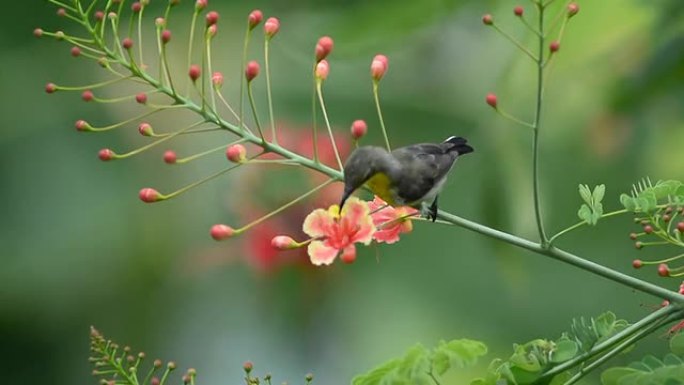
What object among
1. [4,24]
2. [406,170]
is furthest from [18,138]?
[406,170]

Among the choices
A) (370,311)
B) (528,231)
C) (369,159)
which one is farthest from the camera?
(370,311)

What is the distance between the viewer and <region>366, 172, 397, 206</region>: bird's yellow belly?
1.27 m

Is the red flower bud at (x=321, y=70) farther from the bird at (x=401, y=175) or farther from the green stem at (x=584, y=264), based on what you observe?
the green stem at (x=584, y=264)

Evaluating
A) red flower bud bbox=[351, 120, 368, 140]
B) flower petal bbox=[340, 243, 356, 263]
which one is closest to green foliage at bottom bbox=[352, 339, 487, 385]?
flower petal bbox=[340, 243, 356, 263]

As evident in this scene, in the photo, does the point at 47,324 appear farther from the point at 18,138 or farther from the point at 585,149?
the point at 585,149

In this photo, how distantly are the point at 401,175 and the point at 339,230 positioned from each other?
9 centimetres

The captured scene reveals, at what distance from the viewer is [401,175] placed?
1.28 metres

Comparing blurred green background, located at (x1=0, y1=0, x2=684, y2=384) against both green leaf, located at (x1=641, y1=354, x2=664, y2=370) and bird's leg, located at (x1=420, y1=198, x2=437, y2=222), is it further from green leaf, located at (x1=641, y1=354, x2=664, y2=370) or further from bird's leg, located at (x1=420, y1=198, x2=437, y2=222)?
green leaf, located at (x1=641, y1=354, x2=664, y2=370)

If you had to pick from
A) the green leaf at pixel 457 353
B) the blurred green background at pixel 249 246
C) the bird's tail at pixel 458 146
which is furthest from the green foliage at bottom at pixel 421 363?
the blurred green background at pixel 249 246

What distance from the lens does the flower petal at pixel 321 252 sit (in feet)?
4.06

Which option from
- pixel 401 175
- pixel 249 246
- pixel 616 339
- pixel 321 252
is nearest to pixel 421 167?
pixel 401 175

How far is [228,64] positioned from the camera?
3.94 m

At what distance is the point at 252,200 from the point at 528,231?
640 mm

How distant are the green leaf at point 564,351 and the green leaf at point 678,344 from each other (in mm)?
98
